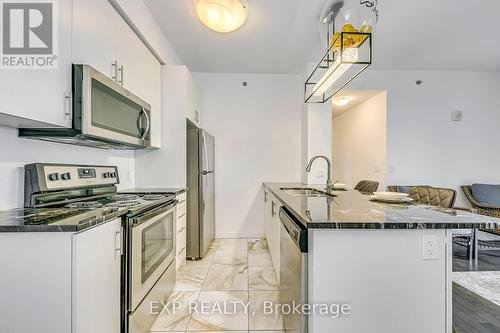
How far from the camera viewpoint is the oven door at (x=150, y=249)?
4.87 ft

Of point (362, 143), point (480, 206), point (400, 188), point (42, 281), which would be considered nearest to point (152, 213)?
point (42, 281)

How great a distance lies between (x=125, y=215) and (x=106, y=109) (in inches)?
29.3

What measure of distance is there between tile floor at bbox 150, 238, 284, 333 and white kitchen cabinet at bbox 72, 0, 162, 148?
152 centimetres

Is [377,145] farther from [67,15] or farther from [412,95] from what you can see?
[67,15]

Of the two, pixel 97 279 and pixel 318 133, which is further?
pixel 318 133

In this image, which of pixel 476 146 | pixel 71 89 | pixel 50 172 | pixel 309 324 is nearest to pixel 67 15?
pixel 71 89

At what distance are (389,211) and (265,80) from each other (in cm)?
334

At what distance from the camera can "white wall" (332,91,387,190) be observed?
421 cm

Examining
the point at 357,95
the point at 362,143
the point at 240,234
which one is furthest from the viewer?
the point at 362,143

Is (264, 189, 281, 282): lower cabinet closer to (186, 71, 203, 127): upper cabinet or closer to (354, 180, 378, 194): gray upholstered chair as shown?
(354, 180, 378, 194): gray upholstered chair

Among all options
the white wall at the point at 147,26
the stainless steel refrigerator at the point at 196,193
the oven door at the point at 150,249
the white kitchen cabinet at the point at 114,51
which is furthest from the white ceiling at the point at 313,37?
the oven door at the point at 150,249

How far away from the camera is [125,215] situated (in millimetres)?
1438

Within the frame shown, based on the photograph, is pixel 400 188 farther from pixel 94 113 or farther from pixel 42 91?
pixel 42 91

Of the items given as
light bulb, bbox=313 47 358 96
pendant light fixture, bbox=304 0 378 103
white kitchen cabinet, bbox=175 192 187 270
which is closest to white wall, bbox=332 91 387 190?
light bulb, bbox=313 47 358 96
